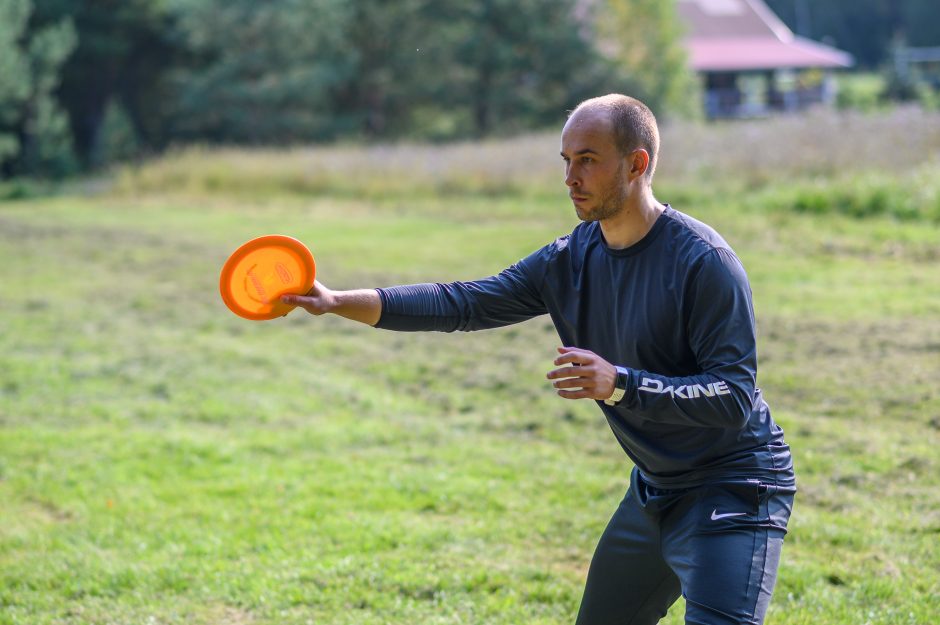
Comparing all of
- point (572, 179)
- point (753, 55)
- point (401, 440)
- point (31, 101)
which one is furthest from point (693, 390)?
point (753, 55)

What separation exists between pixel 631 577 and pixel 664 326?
88 cm

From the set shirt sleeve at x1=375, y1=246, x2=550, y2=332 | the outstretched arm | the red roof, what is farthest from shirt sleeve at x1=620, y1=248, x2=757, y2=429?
the red roof

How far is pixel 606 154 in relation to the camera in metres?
3.16

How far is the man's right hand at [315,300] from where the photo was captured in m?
3.51

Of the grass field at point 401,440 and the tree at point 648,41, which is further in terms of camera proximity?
the tree at point 648,41

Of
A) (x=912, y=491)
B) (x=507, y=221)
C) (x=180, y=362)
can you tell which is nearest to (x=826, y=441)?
(x=912, y=491)

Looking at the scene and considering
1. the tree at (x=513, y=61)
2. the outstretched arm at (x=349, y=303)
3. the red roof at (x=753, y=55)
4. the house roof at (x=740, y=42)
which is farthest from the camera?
the house roof at (x=740, y=42)

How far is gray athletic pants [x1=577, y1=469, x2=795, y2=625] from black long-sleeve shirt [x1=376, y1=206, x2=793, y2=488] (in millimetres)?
64

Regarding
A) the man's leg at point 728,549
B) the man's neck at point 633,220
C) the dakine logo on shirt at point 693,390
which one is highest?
the man's neck at point 633,220

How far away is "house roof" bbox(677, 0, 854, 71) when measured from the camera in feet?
164

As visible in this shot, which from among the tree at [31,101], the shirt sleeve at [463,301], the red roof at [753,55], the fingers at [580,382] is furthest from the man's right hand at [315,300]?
the red roof at [753,55]

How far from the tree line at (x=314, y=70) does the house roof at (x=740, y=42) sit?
10083 mm

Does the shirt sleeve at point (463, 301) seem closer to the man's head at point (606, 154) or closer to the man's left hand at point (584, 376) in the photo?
the man's head at point (606, 154)

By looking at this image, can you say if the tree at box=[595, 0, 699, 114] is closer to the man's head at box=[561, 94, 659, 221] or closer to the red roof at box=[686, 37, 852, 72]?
the red roof at box=[686, 37, 852, 72]
